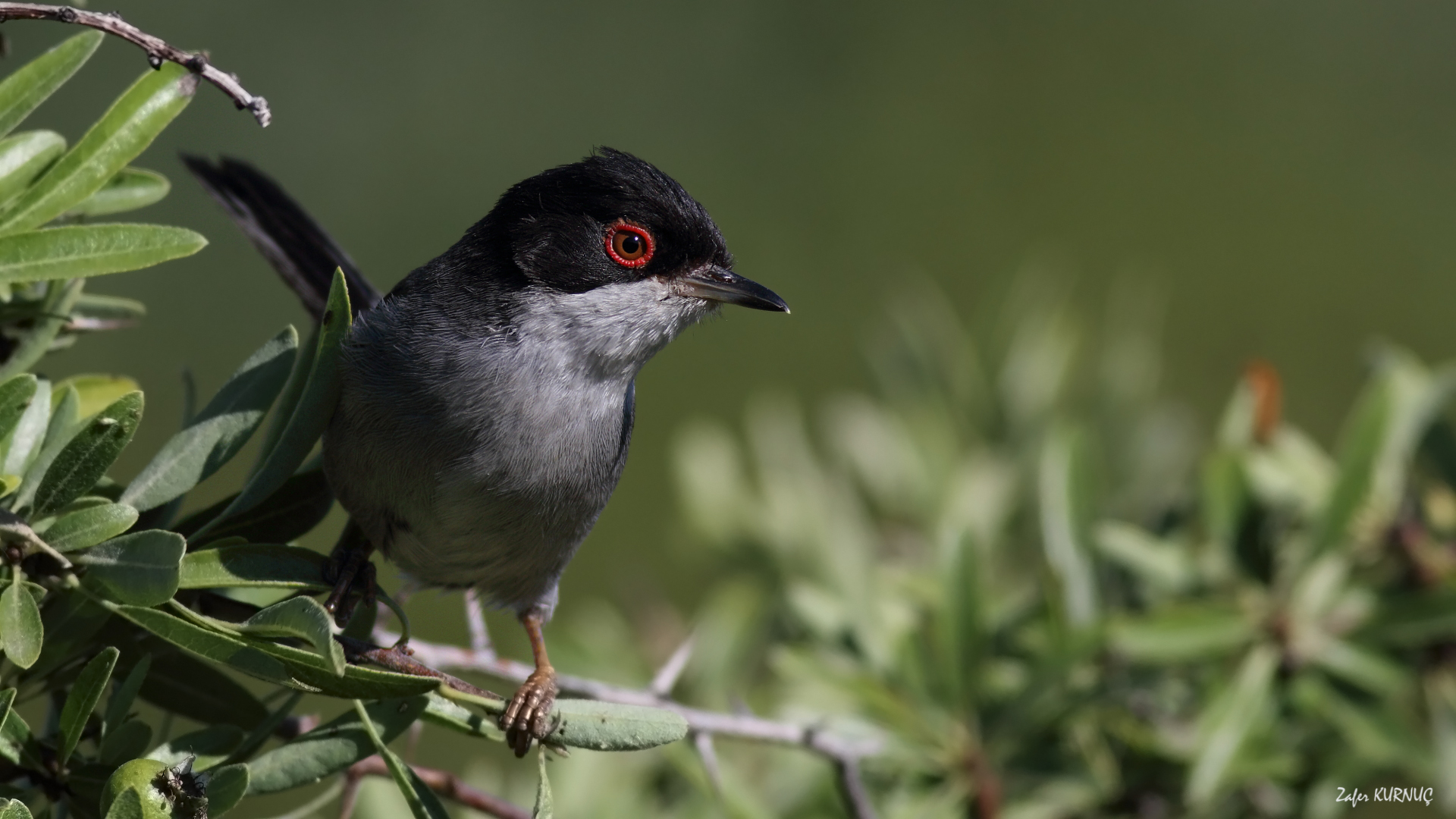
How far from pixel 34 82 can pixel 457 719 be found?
1034 mm

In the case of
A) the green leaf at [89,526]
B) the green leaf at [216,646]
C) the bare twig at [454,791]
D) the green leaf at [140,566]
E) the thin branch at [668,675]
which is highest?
the green leaf at [89,526]

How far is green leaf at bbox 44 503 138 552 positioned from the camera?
1.52 meters

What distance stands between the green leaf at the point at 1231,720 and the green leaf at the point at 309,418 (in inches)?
78.8

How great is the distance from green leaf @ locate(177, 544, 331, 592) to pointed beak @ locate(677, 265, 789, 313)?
4.34 ft

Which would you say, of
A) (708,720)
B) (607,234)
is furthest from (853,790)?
(607,234)

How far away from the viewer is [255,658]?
1512 millimetres

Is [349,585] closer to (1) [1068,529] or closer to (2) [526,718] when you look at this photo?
(2) [526,718]

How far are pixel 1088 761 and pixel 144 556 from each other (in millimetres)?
2283

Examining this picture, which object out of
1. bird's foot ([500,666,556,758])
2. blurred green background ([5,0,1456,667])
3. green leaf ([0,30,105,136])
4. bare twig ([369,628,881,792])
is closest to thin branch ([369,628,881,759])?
bare twig ([369,628,881,792])

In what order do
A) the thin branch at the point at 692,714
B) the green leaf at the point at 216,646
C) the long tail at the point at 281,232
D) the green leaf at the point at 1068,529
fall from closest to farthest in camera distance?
the green leaf at the point at 216,646 → the thin branch at the point at 692,714 → the long tail at the point at 281,232 → the green leaf at the point at 1068,529

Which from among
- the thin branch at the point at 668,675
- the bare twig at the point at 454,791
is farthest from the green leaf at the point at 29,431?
the thin branch at the point at 668,675

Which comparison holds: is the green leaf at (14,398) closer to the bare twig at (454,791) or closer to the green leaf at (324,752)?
the green leaf at (324,752)

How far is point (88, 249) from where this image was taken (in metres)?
1.67

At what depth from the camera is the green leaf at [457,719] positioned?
1.68 metres
